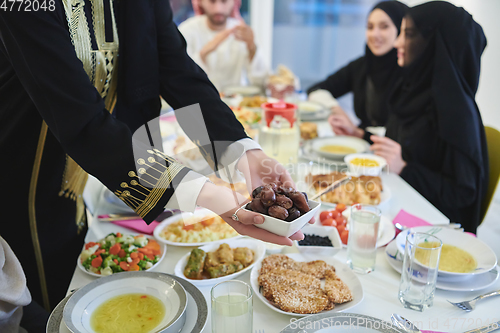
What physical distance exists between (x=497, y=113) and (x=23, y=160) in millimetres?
3693

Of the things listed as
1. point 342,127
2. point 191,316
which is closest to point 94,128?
point 191,316

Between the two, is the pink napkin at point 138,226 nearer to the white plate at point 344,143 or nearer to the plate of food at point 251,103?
the white plate at point 344,143

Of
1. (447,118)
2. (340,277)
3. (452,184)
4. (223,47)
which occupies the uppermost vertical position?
(223,47)

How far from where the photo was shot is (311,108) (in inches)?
109

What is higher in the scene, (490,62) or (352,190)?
(490,62)

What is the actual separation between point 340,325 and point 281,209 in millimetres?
264

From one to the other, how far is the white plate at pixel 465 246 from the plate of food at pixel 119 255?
699mm

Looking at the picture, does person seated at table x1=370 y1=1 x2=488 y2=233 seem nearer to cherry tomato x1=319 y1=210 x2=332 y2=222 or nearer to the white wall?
cherry tomato x1=319 y1=210 x2=332 y2=222

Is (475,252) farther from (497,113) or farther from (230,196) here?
(497,113)

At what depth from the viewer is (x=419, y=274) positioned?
949mm

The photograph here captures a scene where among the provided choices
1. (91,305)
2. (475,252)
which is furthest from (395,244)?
(91,305)

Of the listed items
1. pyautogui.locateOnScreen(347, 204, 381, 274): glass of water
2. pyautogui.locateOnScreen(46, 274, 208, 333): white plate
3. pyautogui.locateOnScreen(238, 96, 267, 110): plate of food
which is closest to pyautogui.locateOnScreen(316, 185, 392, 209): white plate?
pyautogui.locateOnScreen(347, 204, 381, 274): glass of water

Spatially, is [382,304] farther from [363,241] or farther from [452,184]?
[452,184]

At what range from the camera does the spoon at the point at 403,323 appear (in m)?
0.84
